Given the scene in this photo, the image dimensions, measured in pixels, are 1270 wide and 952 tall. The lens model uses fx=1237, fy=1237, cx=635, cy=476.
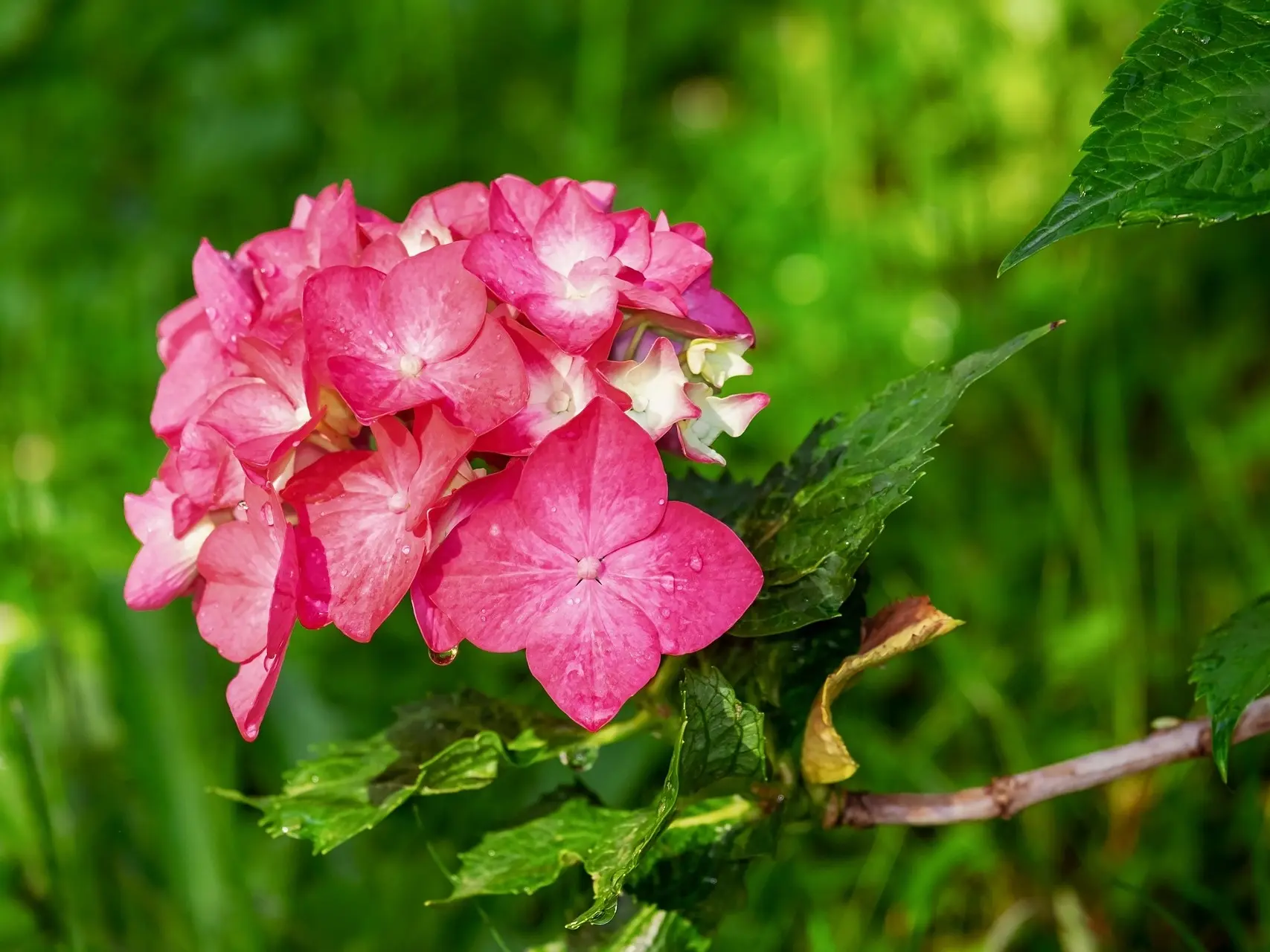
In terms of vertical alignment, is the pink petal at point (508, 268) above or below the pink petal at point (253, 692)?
above

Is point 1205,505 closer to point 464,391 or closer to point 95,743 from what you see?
point 464,391

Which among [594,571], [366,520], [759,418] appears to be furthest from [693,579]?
[759,418]

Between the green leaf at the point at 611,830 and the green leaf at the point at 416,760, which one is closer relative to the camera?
the green leaf at the point at 611,830

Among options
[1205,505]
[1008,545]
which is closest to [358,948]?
[1008,545]

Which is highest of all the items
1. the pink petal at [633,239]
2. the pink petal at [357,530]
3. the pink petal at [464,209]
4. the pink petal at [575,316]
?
the pink petal at [464,209]

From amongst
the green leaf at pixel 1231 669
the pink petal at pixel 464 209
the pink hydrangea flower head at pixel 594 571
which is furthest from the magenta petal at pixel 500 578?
the green leaf at pixel 1231 669

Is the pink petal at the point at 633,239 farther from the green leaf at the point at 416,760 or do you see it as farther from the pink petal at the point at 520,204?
the green leaf at the point at 416,760
